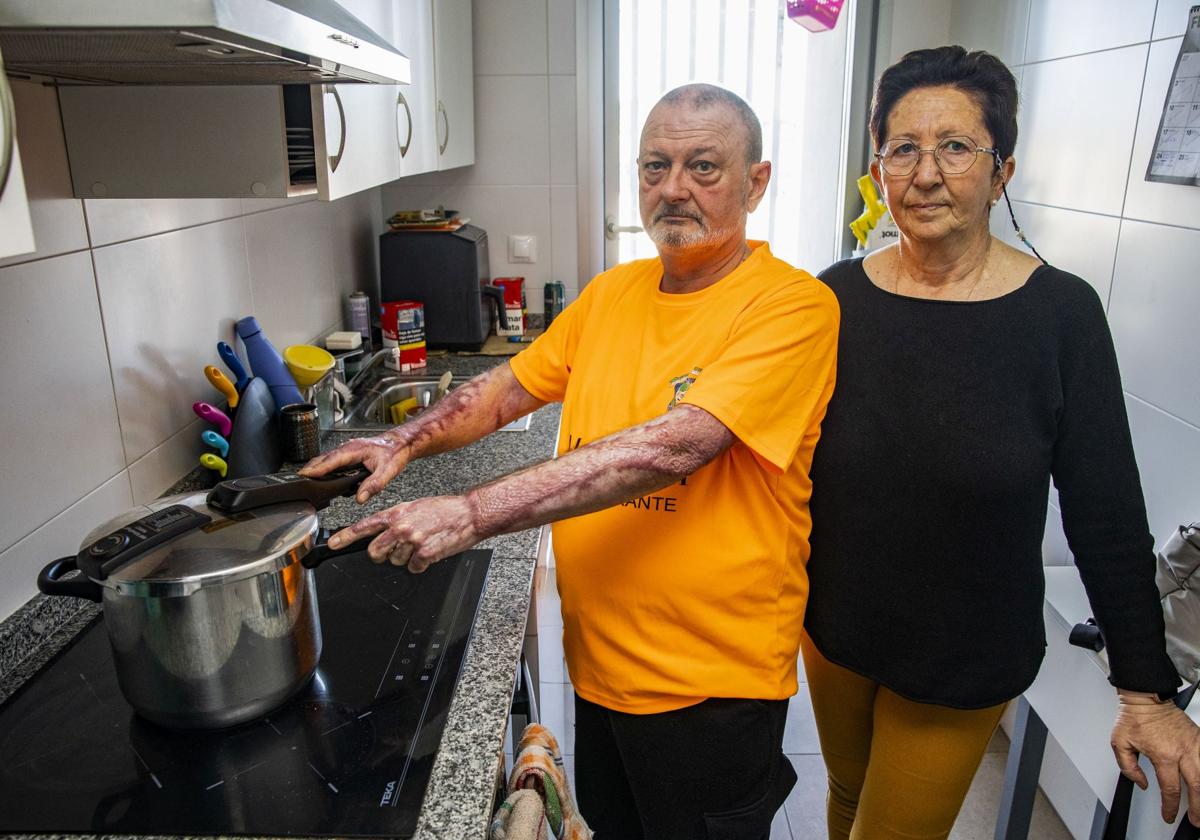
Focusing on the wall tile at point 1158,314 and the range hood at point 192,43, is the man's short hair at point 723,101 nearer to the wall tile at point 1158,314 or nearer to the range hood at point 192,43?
the range hood at point 192,43

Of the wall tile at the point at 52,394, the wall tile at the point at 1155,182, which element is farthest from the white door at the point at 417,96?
the wall tile at the point at 1155,182

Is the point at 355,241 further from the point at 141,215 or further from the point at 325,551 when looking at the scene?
the point at 325,551

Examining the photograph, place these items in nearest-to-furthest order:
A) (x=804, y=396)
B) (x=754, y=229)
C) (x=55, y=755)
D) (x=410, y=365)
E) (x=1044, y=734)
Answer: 1. (x=55, y=755)
2. (x=804, y=396)
3. (x=1044, y=734)
4. (x=410, y=365)
5. (x=754, y=229)

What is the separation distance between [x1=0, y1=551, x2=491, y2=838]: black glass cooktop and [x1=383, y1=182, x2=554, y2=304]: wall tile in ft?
6.39

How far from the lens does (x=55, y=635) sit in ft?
3.90

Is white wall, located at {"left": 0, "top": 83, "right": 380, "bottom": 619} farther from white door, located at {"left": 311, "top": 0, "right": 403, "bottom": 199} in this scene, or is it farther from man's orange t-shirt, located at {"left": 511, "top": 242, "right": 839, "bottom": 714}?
man's orange t-shirt, located at {"left": 511, "top": 242, "right": 839, "bottom": 714}

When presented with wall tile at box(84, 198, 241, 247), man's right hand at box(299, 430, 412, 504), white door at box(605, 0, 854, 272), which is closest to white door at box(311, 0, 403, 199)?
wall tile at box(84, 198, 241, 247)

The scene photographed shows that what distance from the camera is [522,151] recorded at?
2.88 m

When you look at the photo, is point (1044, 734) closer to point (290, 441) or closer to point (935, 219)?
point (935, 219)

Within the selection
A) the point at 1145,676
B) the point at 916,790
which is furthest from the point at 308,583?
the point at 1145,676

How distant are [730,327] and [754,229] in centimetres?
205

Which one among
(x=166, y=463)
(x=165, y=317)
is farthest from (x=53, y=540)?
(x=165, y=317)

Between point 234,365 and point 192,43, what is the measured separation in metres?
0.91

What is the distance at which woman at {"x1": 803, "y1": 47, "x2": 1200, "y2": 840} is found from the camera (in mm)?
1122
